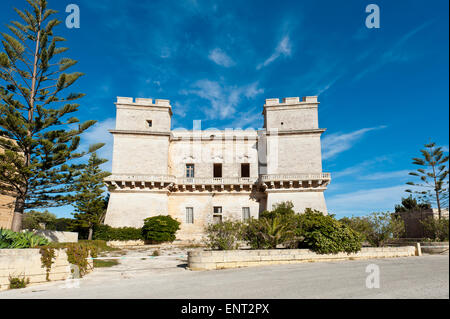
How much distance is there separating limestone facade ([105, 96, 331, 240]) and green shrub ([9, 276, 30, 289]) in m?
14.1

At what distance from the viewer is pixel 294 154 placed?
2314 centimetres

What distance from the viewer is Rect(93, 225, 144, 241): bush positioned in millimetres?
19562

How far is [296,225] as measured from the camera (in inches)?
438

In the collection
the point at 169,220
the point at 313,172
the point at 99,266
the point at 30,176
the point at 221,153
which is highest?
the point at 221,153

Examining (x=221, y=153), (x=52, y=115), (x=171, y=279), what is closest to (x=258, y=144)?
(x=221, y=153)

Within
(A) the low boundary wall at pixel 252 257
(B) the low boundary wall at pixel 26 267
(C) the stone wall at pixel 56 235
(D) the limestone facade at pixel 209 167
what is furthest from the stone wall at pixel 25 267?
(D) the limestone facade at pixel 209 167

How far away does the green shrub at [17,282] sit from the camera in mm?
6902

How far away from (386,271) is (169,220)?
52.6 feet

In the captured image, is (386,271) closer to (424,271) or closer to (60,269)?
(424,271)

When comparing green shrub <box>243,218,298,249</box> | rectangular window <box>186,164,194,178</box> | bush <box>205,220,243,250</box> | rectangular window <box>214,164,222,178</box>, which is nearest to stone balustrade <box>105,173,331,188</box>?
rectangular window <box>186,164,194,178</box>

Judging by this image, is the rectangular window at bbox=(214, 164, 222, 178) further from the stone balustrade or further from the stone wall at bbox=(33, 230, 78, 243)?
the stone wall at bbox=(33, 230, 78, 243)

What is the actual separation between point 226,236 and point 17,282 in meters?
6.30

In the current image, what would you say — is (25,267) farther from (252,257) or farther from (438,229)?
(438,229)

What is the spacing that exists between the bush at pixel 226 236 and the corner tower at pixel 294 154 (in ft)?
39.8
